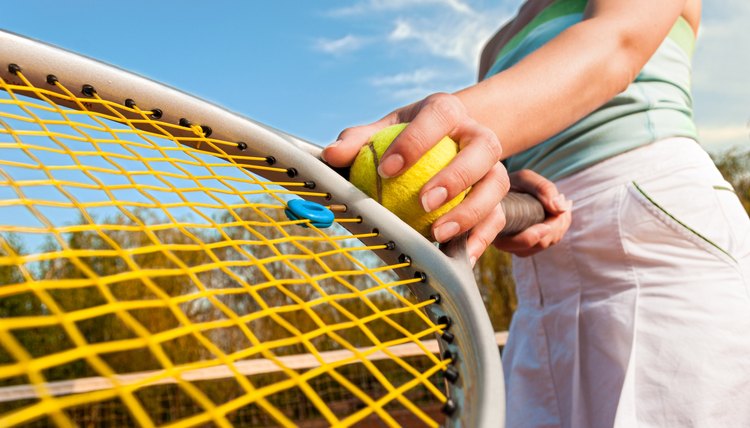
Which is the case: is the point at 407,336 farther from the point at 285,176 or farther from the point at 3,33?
the point at 3,33

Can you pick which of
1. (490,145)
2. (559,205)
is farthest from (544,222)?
(490,145)

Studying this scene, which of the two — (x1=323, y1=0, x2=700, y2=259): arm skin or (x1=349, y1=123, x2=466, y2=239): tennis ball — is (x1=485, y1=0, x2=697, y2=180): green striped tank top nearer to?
(x1=323, y1=0, x2=700, y2=259): arm skin

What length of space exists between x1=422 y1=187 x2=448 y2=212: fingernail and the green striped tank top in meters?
0.44

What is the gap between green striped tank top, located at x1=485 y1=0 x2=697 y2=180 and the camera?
0.98 meters

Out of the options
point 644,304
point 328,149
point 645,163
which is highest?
point 645,163

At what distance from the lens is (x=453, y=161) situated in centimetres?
66

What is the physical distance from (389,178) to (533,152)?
529mm

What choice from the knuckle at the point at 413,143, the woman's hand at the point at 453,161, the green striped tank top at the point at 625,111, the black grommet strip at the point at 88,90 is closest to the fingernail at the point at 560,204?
the green striped tank top at the point at 625,111

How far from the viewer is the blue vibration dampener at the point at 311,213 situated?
26.1 inches

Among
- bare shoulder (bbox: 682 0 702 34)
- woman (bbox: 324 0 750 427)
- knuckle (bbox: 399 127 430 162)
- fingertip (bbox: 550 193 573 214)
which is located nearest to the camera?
knuckle (bbox: 399 127 430 162)

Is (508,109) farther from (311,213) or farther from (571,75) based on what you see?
(311,213)

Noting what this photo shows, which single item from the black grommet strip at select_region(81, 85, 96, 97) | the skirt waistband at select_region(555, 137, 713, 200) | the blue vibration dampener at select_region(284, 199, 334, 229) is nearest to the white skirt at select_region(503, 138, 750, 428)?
the skirt waistband at select_region(555, 137, 713, 200)

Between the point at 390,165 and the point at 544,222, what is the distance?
37 centimetres

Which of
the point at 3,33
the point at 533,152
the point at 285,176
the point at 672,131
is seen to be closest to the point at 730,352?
the point at 672,131
